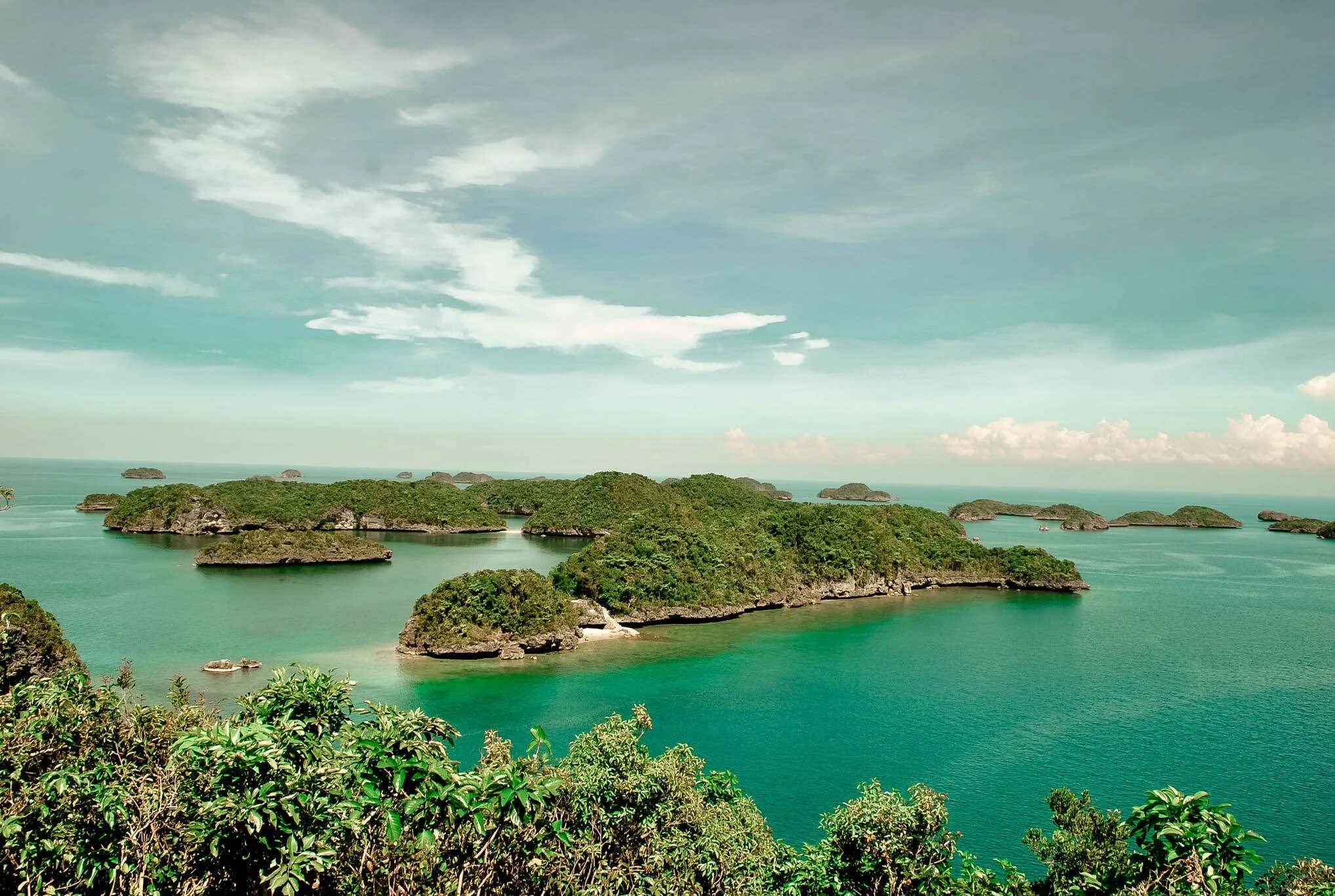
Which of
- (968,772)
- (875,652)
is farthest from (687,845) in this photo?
(875,652)

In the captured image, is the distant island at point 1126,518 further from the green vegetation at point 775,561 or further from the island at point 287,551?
the island at point 287,551

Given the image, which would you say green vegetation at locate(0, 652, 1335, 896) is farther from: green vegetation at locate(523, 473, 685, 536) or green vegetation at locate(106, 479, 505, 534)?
green vegetation at locate(106, 479, 505, 534)

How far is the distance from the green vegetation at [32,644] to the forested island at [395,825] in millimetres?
18150

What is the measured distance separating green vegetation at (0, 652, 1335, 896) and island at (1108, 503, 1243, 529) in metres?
190

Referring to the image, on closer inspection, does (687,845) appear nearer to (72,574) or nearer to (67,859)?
(67,859)

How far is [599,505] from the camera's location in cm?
10831

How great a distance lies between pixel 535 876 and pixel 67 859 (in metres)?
5.64

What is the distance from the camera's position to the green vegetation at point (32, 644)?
83.9ft

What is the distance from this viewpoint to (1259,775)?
27344 millimetres

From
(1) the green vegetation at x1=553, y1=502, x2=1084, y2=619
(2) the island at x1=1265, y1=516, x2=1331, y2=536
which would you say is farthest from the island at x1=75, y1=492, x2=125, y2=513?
(2) the island at x1=1265, y1=516, x2=1331, y2=536

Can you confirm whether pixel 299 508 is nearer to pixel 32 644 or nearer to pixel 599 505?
pixel 599 505

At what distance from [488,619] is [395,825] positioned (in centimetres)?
3499

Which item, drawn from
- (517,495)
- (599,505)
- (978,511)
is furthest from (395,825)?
(978,511)

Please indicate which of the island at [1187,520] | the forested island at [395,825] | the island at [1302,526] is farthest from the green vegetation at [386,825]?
the island at [1302,526]
